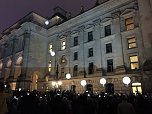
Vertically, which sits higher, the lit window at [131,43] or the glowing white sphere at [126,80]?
the lit window at [131,43]

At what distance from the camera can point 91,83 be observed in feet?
89.0

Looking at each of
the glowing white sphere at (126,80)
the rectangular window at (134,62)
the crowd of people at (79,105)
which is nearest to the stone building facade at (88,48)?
the rectangular window at (134,62)

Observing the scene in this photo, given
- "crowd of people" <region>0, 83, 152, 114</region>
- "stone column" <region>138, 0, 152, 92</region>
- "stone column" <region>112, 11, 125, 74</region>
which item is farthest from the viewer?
"stone column" <region>112, 11, 125, 74</region>

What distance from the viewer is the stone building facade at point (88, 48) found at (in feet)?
76.5

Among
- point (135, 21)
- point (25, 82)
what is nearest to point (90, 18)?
point (135, 21)

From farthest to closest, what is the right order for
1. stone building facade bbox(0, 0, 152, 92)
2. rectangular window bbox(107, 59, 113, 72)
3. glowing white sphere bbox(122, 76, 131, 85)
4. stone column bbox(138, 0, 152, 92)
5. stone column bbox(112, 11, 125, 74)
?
1. rectangular window bbox(107, 59, 113, 72)
2. stone column bbox(112, 11, 125, 74)
3. stone building facade bbox(0, 0, 152, 92)
4. glowing white sphere bbox(122, 76, 131, 85)
5. stone column bbox(138, 0, 152, 92)

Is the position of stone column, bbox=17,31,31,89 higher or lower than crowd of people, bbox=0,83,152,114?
higher

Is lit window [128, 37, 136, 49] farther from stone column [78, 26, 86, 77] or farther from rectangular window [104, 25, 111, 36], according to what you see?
stone column [78, 26, 86, 77]

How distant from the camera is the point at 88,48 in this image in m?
30.0

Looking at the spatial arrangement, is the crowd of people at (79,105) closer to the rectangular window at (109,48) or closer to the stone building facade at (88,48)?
the stone building facade at (88,48)

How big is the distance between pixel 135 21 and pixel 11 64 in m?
29.5

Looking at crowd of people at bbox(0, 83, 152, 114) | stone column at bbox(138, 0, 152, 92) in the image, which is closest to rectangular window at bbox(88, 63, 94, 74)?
stone column at bbox(138, 0, 152, 92)

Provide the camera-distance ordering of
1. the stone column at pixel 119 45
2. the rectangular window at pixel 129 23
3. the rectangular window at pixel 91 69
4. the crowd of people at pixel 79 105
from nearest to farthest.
A: the crowd of people at pixel 79 105, the stone column at pixel 119 45, the rectangular window at pixel 129 23, the rectangular window at pixel 91 69

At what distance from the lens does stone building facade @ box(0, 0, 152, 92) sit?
23.3 metres
